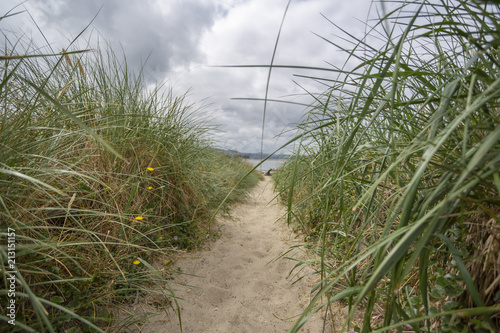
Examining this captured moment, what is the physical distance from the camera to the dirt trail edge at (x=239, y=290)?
1902 mm

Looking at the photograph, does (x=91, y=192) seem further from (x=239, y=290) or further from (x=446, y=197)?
(x=446, y=197)

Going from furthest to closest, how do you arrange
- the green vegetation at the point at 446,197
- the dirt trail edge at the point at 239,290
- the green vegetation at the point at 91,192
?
the dirt trail edge at the point at 239,290
the green vegetation at the point at 91,192
the green vegetation at the point at 446,197

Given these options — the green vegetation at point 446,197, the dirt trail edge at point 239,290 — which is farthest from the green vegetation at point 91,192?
the green vegetation at point 446,197

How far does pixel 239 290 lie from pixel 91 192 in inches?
57.2

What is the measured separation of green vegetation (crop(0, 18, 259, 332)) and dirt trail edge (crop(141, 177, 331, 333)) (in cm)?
20

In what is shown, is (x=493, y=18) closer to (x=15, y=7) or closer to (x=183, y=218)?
(x=15, y=7)

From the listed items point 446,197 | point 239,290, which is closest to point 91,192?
point 239,290

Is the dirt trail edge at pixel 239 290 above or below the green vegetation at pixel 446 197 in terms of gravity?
below

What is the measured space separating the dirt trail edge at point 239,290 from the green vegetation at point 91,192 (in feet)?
0.64

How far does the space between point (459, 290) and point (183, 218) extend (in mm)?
2621

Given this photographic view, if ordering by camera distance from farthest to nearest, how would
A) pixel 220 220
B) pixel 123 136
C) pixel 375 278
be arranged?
1. pixel 220 220
2. pixel 123 136
3. pixel 375 278

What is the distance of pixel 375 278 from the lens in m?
0.72

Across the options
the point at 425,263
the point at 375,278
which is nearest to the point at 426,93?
the point at 425,263

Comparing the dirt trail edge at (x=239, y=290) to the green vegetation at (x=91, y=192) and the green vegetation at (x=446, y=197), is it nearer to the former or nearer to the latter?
the green vegetation at (x=91, y=192)
